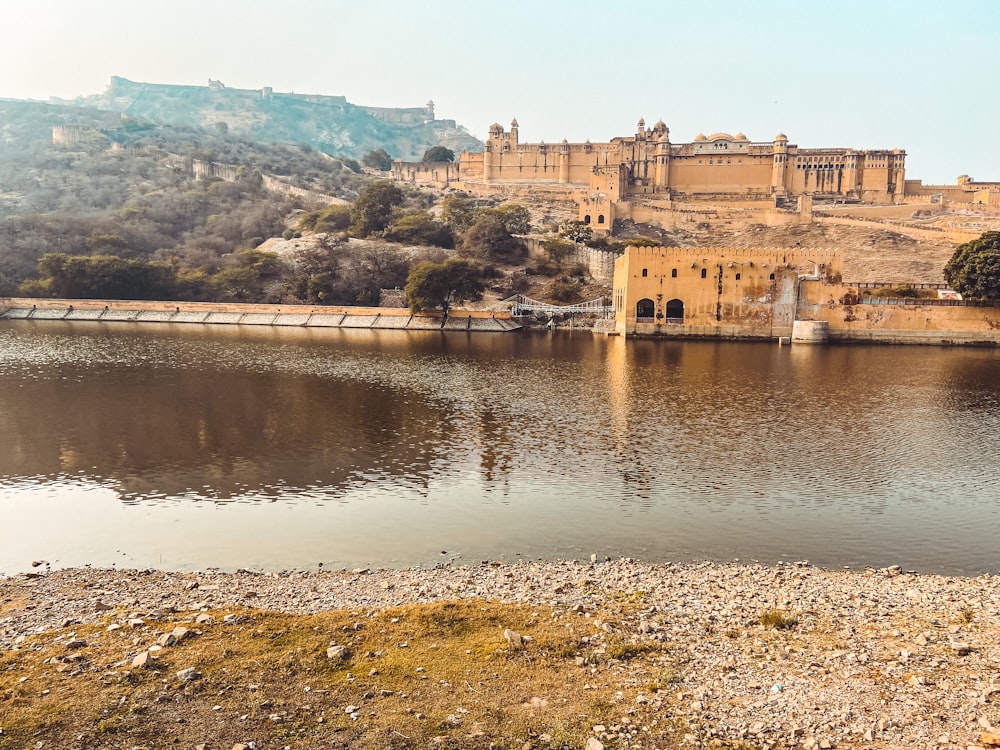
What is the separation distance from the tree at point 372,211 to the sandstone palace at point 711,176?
18.9m

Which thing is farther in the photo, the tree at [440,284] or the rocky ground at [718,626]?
the tree at [440,284]

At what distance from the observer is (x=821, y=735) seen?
5574 millimetres

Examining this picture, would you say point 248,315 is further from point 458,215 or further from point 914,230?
point 914,230

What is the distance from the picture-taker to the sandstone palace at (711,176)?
70688mm

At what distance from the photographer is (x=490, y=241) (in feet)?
195

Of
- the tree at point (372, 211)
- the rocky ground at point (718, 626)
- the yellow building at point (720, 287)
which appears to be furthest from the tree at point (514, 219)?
the rocky ground at point (718, 626)

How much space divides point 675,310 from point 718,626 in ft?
120

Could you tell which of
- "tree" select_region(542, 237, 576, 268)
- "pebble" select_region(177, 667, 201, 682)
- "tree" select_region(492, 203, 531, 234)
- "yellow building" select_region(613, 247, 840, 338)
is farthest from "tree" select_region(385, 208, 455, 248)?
"pebble" select_region(177, 667, 201, 682)

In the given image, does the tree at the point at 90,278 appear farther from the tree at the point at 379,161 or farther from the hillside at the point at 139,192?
the tree at the point at 379,161

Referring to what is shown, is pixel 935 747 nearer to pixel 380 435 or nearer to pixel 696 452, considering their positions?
pixel 696 452

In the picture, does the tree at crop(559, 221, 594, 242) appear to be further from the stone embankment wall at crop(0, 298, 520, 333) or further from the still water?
the still water

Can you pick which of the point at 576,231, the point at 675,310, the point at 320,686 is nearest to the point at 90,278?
the point at 576,231

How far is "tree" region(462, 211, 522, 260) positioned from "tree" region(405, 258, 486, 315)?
9388 millimetres

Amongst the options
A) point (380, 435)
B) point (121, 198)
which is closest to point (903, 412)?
point (380, 435)
